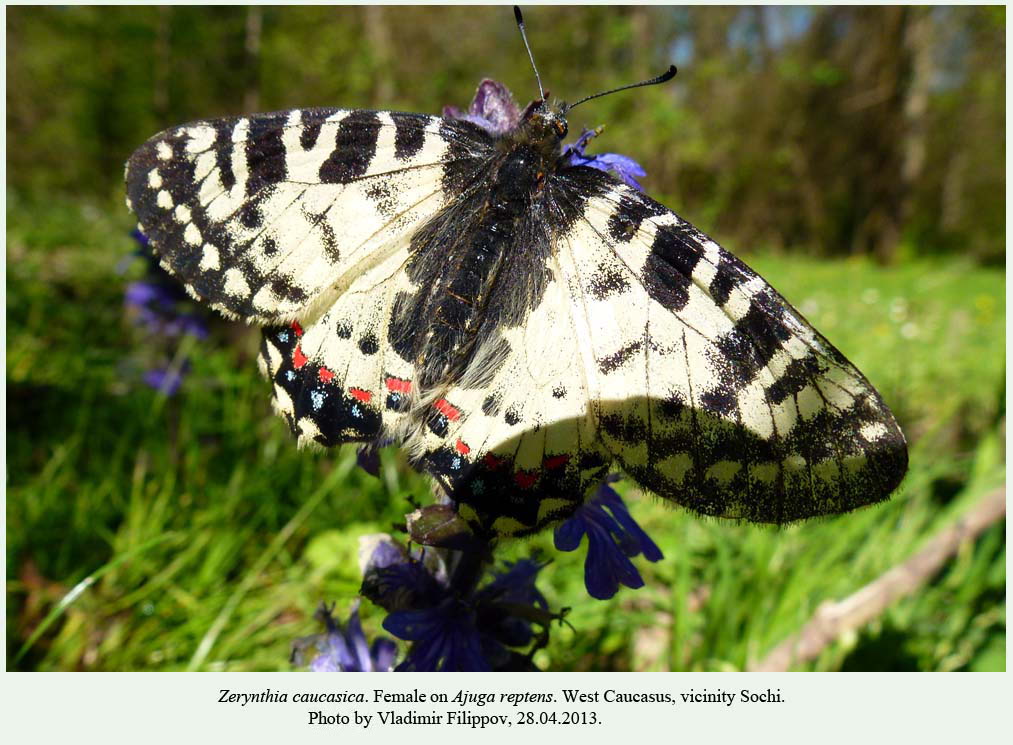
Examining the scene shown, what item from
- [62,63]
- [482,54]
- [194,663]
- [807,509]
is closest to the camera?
[807,509]

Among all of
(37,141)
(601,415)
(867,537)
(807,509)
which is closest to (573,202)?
(601,415)

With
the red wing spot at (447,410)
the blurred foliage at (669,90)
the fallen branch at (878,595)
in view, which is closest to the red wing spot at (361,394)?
the red wing spot at (447,410)

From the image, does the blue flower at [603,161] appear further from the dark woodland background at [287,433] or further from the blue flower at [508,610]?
the blue flower at [508,610]

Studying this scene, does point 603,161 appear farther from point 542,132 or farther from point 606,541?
point 606,541

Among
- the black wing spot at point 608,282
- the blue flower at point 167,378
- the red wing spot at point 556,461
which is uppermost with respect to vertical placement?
the black wing spot at point 608,282

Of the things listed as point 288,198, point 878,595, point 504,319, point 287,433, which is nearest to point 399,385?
point 504,319
